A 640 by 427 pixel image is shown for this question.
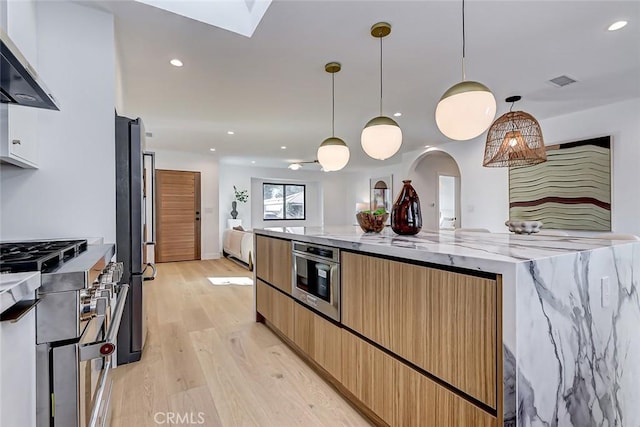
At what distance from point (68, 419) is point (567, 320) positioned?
1582 millimetres

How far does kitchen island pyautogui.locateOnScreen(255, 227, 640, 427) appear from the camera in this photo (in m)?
0.96

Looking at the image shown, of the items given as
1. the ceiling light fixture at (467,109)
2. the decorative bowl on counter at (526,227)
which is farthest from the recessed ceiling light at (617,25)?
the decorative bowl on counter at (526,227)

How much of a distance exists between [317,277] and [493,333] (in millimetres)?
1180

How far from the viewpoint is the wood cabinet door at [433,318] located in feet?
3.32

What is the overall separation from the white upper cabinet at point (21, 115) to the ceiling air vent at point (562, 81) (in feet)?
13.9

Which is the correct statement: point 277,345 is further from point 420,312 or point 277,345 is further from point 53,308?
point 53,308

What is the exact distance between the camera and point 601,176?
159 inches

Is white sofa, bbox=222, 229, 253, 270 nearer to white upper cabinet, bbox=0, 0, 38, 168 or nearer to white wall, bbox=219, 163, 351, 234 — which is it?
white wall, bbox=219, 163, 351, 234

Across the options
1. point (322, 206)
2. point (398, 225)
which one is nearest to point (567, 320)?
point (398, 225)

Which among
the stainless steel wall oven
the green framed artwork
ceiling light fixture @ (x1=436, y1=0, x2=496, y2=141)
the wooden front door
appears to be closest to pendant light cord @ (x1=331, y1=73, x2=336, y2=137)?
ceiling light fixture @ (x1=436, y1=0, x2=496, y2=141)

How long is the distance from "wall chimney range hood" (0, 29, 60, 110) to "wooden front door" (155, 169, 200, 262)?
5815 millimetres

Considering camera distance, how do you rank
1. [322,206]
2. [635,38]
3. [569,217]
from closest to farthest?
[635,38], [569,217], [322,206]

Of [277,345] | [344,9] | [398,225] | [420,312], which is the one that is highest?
[344,9]

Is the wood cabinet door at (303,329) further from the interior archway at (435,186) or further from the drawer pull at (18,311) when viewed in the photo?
the interior archway at (435,186)
